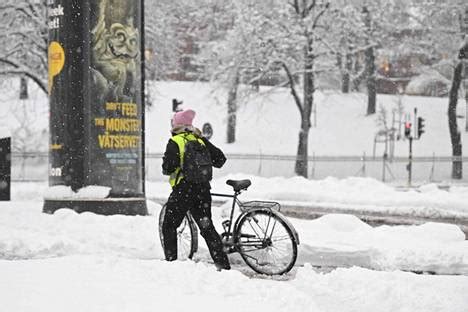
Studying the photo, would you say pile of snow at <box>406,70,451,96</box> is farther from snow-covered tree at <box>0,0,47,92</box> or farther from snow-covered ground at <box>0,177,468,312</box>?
snow-covered ground at <box>0,177,468,312</box>

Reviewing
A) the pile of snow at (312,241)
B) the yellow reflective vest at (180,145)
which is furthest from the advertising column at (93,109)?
the yellow reflective vest at (180,145)

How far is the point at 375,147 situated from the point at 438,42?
26.0 feet

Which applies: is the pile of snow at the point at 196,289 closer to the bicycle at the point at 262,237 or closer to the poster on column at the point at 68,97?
the bicycle at the point at 262,237

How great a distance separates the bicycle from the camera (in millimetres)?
7992

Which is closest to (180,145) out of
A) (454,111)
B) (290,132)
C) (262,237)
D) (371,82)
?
(262,237)

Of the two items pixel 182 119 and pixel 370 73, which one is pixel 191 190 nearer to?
pixel 182 119

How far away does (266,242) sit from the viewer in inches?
321

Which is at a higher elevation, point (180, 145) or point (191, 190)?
point (180, 145)

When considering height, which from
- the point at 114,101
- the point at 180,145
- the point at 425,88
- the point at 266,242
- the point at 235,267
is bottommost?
the point at 235,267

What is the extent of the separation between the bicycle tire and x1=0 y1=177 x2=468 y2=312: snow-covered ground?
0.60m

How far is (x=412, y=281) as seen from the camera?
6.91 metres

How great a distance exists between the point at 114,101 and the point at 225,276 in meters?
7.67

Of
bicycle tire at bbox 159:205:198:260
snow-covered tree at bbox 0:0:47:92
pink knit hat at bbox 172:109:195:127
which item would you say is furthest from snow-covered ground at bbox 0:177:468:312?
snow-covered tree at bbox 0:0:47:92

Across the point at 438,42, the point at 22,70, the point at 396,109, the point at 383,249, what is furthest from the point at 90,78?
the point at 396,109
